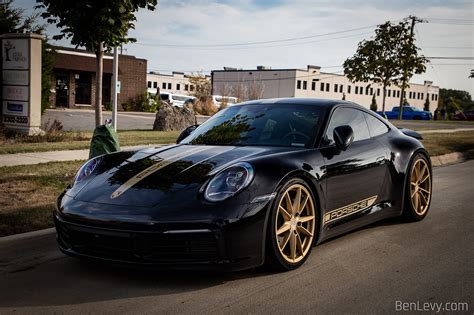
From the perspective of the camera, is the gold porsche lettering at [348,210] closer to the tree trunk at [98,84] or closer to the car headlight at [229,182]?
the car headlight at [229,182]

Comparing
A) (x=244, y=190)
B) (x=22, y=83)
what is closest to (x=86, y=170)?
(x=244, y=190)

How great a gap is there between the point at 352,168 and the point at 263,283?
1.59 metres

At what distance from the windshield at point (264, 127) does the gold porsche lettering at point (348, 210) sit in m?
0.65

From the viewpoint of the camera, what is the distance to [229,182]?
13.2ft

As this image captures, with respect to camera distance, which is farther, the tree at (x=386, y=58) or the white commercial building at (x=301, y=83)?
→ the white commercial building at (x=301, y=83)

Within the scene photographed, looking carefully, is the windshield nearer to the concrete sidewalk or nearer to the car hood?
the car hood

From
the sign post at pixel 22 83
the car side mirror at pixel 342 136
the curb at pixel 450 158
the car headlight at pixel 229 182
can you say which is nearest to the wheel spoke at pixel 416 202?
the car side mirror at pixel 342 136

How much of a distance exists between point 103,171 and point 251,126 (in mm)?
1493

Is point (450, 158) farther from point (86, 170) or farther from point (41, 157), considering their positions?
point (86, 170)

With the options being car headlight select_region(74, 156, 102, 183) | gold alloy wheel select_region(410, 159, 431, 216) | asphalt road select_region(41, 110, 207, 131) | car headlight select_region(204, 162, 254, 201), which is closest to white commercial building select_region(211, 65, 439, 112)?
asphalt road select_region(41, 110, 207, 131)

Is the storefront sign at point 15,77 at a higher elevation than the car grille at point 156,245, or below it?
higher

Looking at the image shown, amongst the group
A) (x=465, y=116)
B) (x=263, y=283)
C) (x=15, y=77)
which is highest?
(x=15, y=77)

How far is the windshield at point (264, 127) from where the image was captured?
4996mm

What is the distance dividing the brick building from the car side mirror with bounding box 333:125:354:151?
34571mm
